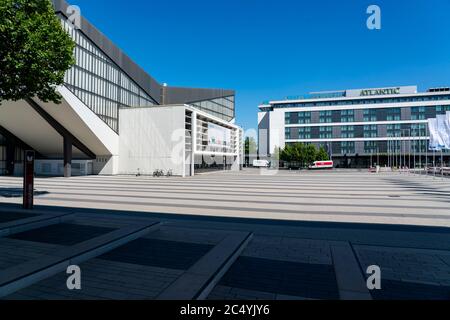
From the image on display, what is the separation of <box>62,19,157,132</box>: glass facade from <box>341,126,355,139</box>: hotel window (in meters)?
69.8

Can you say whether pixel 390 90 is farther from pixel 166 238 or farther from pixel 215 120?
pixel 166 238

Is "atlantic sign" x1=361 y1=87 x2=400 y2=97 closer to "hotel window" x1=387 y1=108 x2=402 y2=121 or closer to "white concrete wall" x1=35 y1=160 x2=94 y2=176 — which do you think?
"hotel window" x1=387 y1=108 x2=402 y2=121

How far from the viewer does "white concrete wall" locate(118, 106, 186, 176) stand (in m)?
37.3

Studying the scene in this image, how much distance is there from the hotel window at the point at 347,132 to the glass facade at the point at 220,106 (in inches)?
1570

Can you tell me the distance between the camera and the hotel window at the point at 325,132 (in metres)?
92.9

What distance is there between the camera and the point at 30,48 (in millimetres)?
10578

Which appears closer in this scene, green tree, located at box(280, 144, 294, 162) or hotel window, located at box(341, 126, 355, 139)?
green tree, located at box(280, 144, 294, 162)

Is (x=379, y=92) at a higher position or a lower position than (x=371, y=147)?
higher

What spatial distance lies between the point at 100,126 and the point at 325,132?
75.4 m

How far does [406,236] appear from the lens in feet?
26.2

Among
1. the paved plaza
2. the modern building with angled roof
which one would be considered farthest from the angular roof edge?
the paved plaza

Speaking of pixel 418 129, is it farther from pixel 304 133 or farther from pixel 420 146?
pixel 304 133
